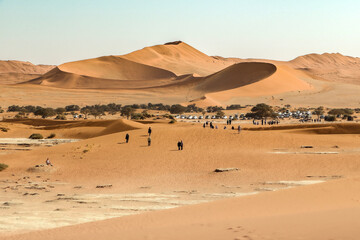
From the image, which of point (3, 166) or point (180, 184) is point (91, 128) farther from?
point (180, 184)

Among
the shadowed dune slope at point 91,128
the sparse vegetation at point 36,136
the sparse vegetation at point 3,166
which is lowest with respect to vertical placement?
the sparse vegetation at point 3,166

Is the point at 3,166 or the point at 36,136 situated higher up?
the point at 36,136

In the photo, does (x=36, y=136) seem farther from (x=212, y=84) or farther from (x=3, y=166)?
(x=212, y=84)

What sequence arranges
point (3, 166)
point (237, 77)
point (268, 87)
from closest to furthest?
1. point (3, 166)
2. point (268, 87)
3. point (237, 77)

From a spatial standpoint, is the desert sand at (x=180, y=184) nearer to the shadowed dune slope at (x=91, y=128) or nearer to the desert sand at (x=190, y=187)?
the desert sand at (x=190, y=187)

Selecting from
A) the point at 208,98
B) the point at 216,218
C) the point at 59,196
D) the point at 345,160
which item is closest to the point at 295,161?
the point at 345,160

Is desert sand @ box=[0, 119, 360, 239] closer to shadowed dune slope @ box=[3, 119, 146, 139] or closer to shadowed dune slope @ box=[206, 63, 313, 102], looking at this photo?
shadowed dune slope @ box=[3, 119, 146, 139]

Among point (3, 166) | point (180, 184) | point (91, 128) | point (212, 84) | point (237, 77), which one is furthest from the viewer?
point (212, 84)

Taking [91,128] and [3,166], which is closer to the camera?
[3,166]

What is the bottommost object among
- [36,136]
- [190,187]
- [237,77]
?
[190,187]

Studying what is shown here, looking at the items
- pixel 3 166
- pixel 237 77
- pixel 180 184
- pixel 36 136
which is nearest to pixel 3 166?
pixel 3 166

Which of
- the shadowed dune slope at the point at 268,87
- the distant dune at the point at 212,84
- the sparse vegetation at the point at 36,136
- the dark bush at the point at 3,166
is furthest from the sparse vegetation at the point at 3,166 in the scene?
the shadowed dune slope at the point at 268,87

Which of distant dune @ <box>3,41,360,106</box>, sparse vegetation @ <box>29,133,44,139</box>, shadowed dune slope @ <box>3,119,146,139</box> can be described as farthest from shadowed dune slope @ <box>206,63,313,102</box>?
sparse vegetation @ <box>29,133,44,139</box>

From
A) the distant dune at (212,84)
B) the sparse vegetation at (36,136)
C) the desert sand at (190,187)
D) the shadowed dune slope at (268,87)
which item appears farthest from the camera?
the shadowed dune slope at (268,87)
